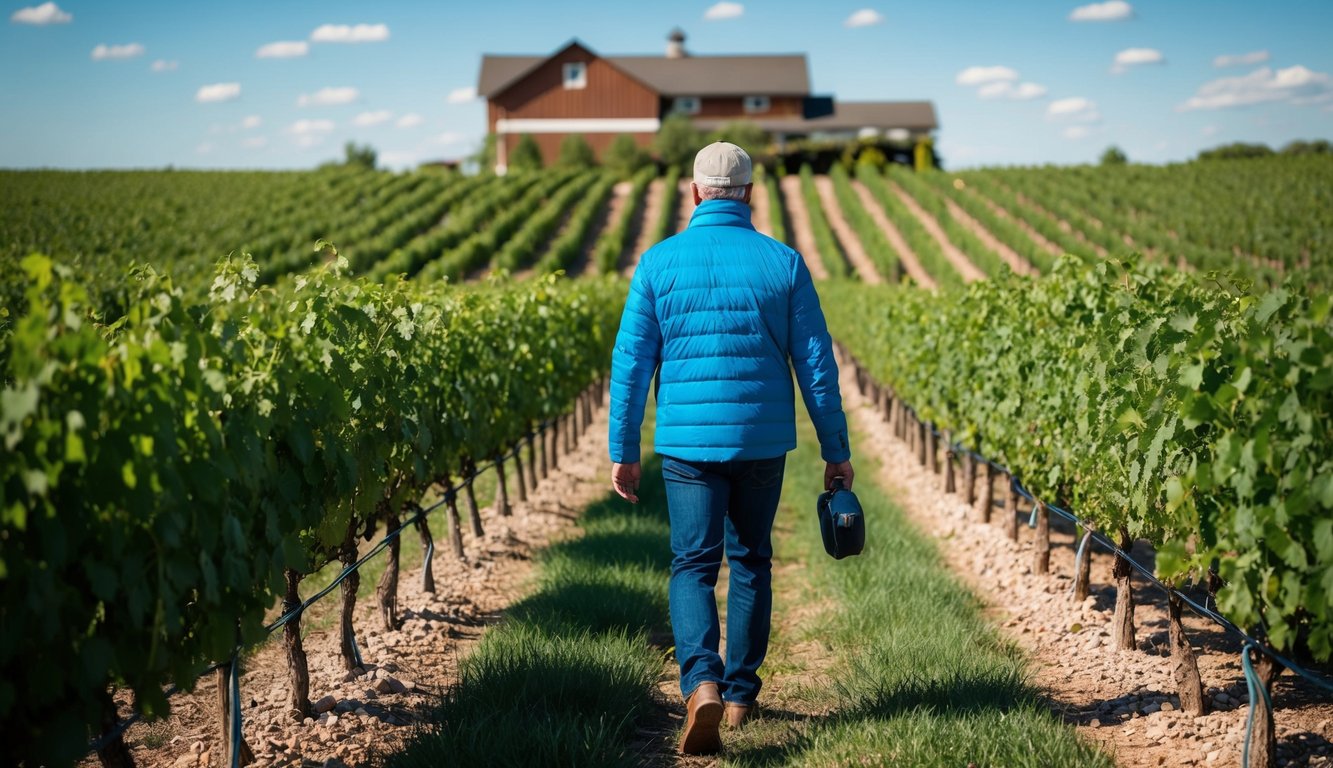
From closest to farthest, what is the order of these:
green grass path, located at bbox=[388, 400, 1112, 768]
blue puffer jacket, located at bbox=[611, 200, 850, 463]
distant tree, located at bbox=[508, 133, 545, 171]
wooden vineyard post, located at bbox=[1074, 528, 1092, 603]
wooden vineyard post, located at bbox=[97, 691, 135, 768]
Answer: wooden vineyard post, located at bbox=[97, 691, 135, 768]
green grass path, located at bbox=[388, 400, 1112, 768]
blue puffer jacket, located at bbox=[611, 200, 850, 463]
wooden vineyard post, located at bbox=[1074, 528, 1092, 603]
distant tree, located at bbox=[508, 133, 545, 171]

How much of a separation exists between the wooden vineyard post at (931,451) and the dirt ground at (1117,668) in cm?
235

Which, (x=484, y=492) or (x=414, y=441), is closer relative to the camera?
(x=414, y=441)

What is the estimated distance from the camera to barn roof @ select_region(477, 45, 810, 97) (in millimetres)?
66688

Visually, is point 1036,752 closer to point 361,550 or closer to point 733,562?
point 733,562

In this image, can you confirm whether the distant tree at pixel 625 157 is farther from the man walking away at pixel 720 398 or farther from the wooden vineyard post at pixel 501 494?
the man walking away at pixel 720 398

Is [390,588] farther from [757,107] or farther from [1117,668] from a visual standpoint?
[757,107]

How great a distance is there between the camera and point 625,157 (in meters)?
57.4

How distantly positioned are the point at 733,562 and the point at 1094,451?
2.04m

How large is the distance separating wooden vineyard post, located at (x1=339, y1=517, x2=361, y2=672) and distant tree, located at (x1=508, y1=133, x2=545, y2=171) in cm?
5372

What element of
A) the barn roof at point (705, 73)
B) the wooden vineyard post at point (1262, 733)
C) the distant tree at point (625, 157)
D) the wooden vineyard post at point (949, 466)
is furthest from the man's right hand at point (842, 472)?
the barn roof at point (705, 73)

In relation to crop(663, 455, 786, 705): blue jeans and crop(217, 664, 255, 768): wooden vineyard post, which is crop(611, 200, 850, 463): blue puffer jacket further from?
crop(217, 664, 255, 768): wooden vineyard post

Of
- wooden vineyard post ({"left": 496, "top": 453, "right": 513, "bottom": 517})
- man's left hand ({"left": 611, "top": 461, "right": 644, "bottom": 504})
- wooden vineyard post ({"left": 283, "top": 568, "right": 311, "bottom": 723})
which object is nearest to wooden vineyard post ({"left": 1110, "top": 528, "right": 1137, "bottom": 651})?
man's left hand ({"left": 611, "top": 461, "right": 644, "bottom": 504})

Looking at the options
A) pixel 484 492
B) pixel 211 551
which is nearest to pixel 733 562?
pixel 211 551

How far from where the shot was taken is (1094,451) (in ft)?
16.1
